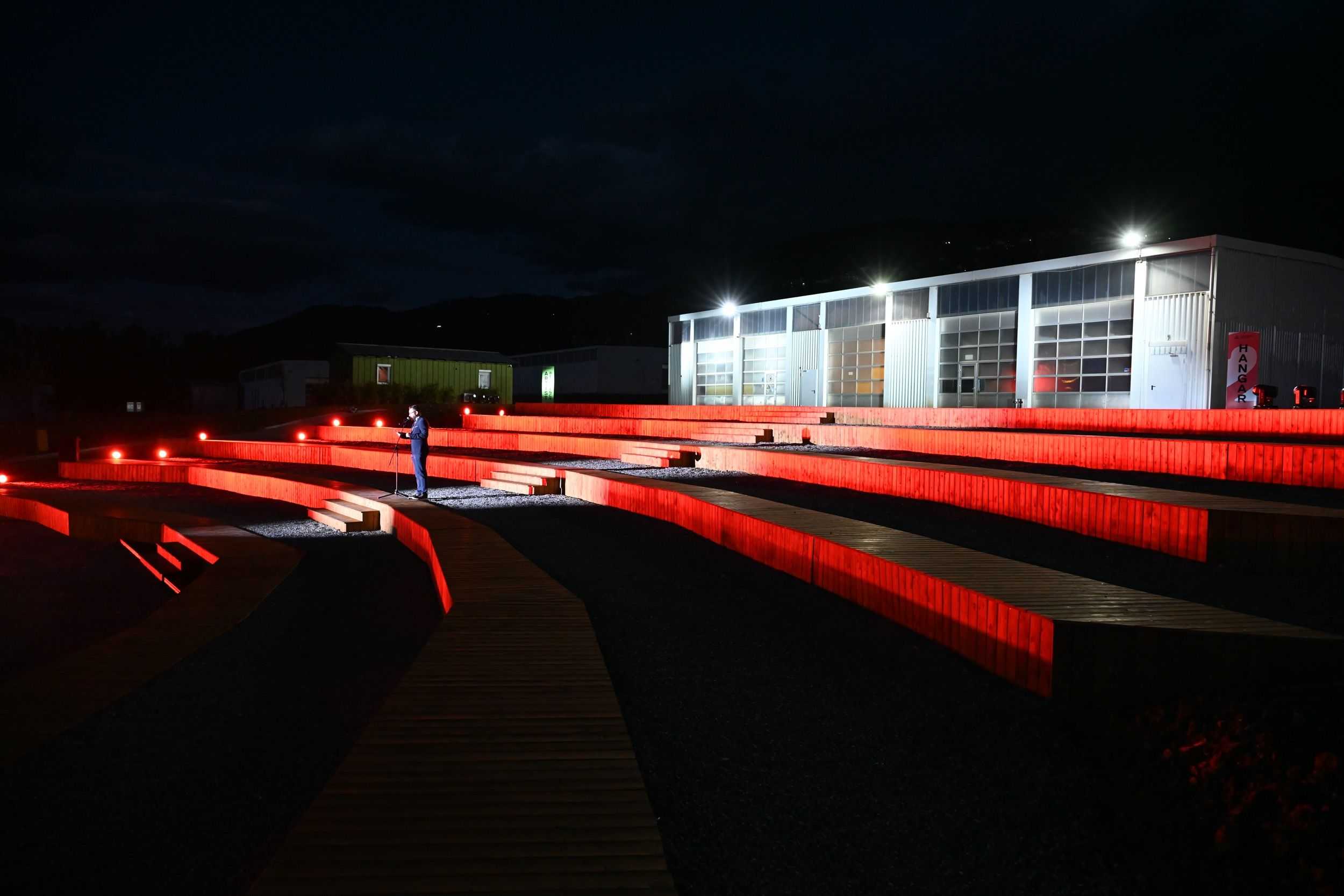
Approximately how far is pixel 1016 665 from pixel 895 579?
1.33m

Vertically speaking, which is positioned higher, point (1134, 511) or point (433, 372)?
point (433, 372)

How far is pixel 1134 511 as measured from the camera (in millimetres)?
7457

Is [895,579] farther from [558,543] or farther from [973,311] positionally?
[973,311]

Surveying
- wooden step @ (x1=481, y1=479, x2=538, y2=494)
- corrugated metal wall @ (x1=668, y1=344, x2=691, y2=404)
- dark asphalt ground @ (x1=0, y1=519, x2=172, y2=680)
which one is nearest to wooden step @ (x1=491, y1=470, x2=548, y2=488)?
wooden step @ (x1=481, y1=479, x2=538, y2=494)

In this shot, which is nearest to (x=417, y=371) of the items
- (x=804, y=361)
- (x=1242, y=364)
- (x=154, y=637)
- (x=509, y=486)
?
(x=804, y=361)

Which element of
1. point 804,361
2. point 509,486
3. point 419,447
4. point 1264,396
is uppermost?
point 804,361

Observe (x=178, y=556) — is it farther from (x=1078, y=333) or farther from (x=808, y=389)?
(x=808, y=389)

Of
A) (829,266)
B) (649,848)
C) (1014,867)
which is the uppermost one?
(829,266)

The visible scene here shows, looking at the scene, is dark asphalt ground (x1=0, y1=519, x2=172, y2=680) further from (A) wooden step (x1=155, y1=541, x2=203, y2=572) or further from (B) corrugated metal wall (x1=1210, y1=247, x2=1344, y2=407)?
(B) corrugated metal wall (x1=1210, y1=247, x2=1344, y2=407)

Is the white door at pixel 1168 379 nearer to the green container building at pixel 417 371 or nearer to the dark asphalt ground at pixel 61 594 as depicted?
the dark asphalt ground at pixel 61 594

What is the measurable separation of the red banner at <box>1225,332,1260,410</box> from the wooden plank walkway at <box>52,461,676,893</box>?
17.7m

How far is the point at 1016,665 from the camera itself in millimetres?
4750

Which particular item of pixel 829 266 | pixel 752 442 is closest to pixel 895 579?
pixel 752 442

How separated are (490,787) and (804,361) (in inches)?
1009
